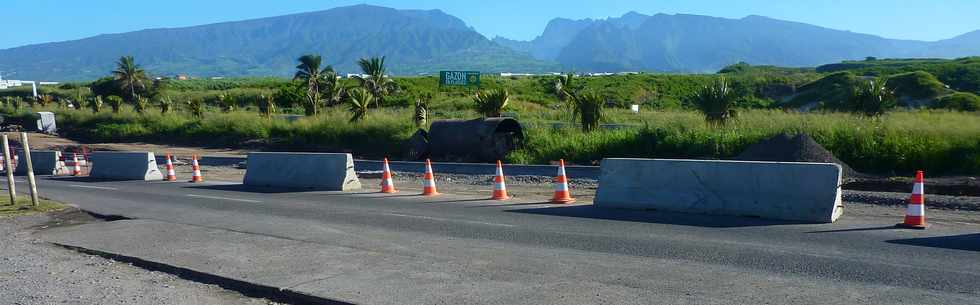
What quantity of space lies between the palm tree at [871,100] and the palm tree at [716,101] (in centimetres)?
596

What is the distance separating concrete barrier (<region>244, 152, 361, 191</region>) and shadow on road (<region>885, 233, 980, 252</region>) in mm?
12002

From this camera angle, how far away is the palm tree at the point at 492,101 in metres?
30.4

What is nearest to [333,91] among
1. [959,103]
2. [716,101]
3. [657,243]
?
[716,101]

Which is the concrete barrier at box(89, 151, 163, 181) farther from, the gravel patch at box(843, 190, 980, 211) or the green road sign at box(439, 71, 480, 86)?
the gravel patch at box(843, 190, 980, 211)

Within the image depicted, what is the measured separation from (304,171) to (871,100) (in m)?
20.1

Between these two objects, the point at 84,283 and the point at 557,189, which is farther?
the point at 557,189

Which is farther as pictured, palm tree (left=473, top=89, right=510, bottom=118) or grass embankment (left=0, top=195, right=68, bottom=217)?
palm tree (left=473, top=89, right=510, bottom=118)

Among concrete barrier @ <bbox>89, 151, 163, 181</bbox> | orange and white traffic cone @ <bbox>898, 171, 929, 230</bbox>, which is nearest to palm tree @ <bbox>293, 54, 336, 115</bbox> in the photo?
concrete barrier @ <bbox>89, 151, 163, 181</bbox>

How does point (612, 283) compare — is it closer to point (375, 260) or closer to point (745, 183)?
point (375, 260)

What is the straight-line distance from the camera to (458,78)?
37219 millimetres

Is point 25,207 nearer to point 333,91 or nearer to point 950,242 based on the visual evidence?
point 950,242

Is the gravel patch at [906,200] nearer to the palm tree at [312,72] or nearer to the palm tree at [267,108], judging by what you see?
the palm tree at [267,108]

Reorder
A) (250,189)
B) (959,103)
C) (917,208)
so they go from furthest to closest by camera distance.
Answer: (959,103) → (250,189) → (917,208)

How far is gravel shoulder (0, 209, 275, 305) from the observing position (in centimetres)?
703
